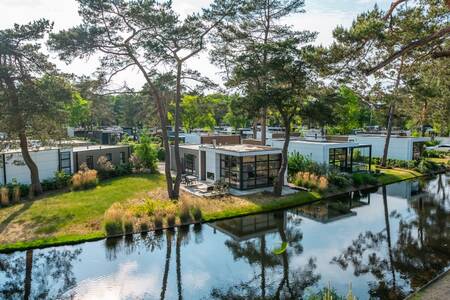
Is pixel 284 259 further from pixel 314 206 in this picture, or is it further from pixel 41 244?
pixel 41 244

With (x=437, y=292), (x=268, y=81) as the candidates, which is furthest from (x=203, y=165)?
(x=437, y=292)

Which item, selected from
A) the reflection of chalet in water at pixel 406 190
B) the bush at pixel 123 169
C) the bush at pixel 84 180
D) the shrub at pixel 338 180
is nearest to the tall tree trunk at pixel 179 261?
the bush at pixel 84 180

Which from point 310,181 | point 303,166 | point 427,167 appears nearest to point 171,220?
point 310,181

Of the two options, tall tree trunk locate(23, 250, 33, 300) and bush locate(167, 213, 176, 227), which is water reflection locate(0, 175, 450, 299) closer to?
tall tree trunk locate(23, 250, 33, 300)

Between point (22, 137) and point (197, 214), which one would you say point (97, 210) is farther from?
point (22, 137)

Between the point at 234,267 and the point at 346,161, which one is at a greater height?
the point at 346,161

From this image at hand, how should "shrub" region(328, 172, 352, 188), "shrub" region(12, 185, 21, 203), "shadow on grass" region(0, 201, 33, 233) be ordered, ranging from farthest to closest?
"shrub" region(328, 172, 352, 188) → "shrub" region(12, 185, 21, 203) → "shadow on grass" region(0, 201, 33, 233)

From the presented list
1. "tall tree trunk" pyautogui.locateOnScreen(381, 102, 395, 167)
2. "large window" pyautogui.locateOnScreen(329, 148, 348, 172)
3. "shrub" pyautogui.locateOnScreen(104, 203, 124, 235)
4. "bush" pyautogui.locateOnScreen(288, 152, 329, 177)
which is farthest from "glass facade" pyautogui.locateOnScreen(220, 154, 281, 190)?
"tall tree trunk" pyautogui.locateOnScreen(381, 102, 395, 167)
